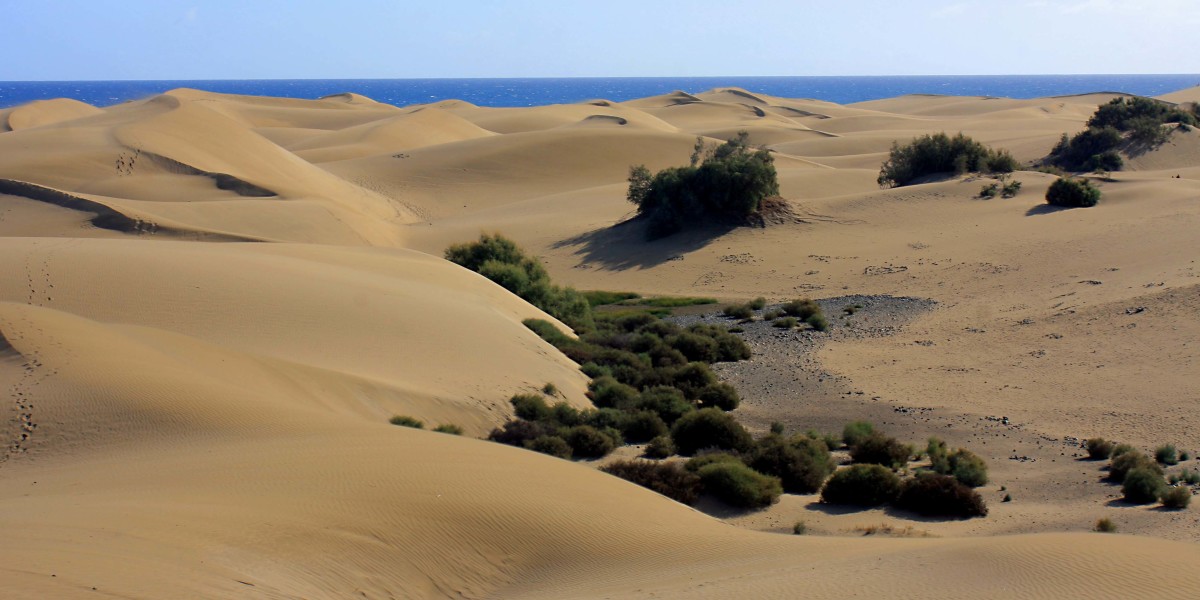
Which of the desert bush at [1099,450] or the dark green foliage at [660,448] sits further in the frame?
the dark green foliage at [660,448]

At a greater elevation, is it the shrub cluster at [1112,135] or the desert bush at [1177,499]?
the shrub cluster at [1112,135]

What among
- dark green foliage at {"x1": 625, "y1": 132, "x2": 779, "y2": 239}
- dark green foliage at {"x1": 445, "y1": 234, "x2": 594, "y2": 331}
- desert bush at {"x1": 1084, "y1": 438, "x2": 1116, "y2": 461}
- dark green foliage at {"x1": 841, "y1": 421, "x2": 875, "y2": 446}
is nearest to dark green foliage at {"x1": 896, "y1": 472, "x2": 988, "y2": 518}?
dark green foliage at {"x1": 841, "y1": 421, "x2": 875, "y2": 446}

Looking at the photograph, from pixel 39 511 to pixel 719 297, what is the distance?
25.4 metres

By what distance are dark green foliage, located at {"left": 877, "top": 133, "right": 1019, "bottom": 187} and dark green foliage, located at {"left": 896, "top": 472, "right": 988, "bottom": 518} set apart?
3392cm

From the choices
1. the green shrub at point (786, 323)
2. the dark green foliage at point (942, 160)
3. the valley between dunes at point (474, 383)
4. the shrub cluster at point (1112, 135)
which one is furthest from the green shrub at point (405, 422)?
the shrub cluster at point (1112, 135)

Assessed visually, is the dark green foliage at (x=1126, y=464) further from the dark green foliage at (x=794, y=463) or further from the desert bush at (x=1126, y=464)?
the dark green foliage at (x=794, y=463)

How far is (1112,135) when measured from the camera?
50531mm

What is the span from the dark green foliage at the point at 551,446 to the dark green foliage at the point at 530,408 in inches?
61.6

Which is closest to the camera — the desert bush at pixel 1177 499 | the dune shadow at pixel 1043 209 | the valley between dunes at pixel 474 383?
the valley between dunes at pixel 474 383

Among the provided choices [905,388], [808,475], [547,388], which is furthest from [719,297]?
[808,475]

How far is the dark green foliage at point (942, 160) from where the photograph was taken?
44.8 metres

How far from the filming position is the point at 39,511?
8.61 metres

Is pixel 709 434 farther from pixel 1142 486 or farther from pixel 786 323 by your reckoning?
pixel 786 323

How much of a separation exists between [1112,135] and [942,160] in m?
10.9
